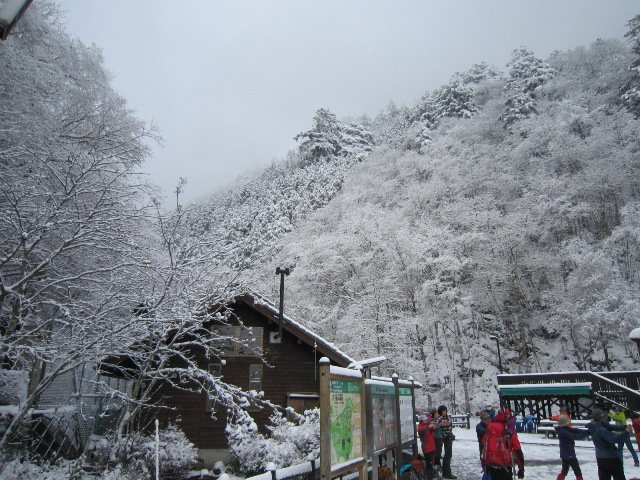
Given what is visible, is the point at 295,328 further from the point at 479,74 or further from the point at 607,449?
the point at 479,74

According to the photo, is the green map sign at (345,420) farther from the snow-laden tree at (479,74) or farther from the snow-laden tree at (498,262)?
the snow-laden tree at (479,74)

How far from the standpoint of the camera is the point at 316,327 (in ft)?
93.8

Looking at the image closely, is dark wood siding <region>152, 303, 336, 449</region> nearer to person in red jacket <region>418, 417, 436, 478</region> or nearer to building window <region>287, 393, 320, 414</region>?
building window <region>287, 393, 320, 414</region>

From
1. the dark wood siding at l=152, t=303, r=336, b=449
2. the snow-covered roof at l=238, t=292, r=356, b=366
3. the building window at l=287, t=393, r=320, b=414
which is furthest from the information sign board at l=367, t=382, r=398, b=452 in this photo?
the building window at l=287, t=393, r=320, b=414

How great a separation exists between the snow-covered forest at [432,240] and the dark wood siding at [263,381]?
1.07 metres

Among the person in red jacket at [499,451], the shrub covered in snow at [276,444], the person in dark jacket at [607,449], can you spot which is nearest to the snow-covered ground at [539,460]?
the person in dark jacket at [607,449]

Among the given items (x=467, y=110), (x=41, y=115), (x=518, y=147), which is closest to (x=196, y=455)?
(x=41, y=115)

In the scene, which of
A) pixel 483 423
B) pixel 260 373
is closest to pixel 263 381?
pixel 260 373

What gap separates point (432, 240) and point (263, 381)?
17.0 m

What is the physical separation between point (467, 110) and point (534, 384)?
39.6 metres

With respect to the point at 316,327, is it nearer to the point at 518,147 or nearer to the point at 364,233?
the point at 364,233

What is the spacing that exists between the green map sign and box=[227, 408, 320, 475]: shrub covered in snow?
14.6ft

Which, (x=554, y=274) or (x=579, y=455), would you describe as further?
(x=554, y=274)

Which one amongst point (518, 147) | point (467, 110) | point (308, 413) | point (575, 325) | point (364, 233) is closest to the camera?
point (308, 413)
